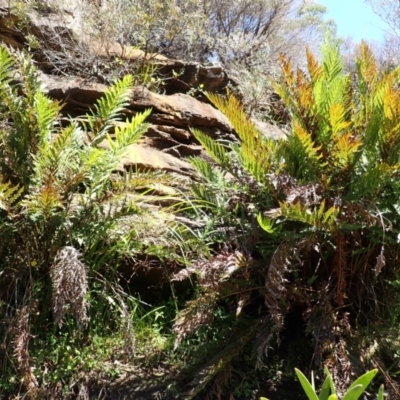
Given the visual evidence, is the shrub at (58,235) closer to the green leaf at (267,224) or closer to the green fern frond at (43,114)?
the green fern frond at (43,114)

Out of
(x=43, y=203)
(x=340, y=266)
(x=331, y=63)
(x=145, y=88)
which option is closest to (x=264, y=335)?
(x=340, y=266)

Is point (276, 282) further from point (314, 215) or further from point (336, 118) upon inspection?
point (336, 118)

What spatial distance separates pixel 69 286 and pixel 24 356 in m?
0.43

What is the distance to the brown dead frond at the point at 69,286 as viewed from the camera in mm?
2746

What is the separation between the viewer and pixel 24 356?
2793mm

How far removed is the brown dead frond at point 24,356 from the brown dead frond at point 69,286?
0.22 metres

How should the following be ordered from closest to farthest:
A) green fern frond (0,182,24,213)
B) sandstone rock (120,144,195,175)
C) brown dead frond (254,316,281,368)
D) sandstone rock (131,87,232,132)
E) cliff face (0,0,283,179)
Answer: brown dead frond (254,316,281,368) < green fern frond (0,182,24,213) < sandstone rock (120,144,195,175) < cliff face (0,0,283,179) < sandstone rock (131,87,232,132)

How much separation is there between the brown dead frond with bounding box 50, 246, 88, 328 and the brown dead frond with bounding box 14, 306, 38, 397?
0.71 feet

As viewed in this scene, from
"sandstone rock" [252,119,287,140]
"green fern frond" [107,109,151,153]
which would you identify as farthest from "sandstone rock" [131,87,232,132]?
"green fern frond" [107,109,151,153]

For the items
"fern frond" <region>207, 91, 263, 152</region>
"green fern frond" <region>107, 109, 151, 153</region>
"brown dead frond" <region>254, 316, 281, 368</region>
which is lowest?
"brown dead frond" <region>254, 316, 281, 368</region>

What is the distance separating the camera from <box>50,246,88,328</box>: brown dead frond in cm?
275

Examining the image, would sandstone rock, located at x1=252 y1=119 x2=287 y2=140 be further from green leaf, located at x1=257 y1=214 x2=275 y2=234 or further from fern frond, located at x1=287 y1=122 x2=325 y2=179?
green leaf, located at x1=257 y1=214 x2=275 y2=234

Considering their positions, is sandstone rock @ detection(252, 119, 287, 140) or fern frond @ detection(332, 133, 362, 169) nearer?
fern frond @ detection(332, 133, 362, 169)

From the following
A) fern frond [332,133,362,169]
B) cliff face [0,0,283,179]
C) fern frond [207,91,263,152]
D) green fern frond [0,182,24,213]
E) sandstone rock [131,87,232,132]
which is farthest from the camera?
sandstone rock [131,87,232,132]
